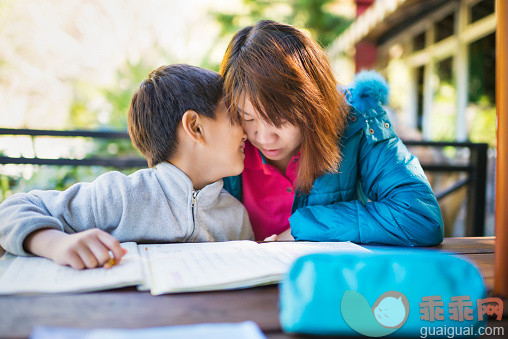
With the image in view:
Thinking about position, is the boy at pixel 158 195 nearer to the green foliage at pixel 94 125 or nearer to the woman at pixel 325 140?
the woman at pixel 325 140

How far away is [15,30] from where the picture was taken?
733 centimetres

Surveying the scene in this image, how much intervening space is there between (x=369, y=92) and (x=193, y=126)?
0.62 metres

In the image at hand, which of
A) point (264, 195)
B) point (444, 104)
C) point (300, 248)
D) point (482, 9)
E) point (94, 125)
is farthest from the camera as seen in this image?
point (444, 104)

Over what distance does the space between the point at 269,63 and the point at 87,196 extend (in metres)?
0.63

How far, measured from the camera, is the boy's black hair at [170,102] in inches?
54.5

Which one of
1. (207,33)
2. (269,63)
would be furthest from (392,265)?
(207,33)

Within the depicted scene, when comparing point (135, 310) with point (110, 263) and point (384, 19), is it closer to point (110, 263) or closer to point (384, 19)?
point (110, 263)

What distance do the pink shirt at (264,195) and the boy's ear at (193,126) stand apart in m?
0.28

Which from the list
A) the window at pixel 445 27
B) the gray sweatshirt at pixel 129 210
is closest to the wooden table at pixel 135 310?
the gray sweatshirt at pixel 129 210

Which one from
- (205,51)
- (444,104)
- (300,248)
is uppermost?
(205,51)

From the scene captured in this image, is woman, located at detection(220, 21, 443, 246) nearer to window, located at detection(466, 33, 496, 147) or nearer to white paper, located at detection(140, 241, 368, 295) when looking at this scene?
white paper, located at detection(140, 241, 368, 295)

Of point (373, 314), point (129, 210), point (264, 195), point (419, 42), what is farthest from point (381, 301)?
point (419, 42)

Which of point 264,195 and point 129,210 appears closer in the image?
point 129,210

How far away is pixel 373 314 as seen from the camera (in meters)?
0.54
